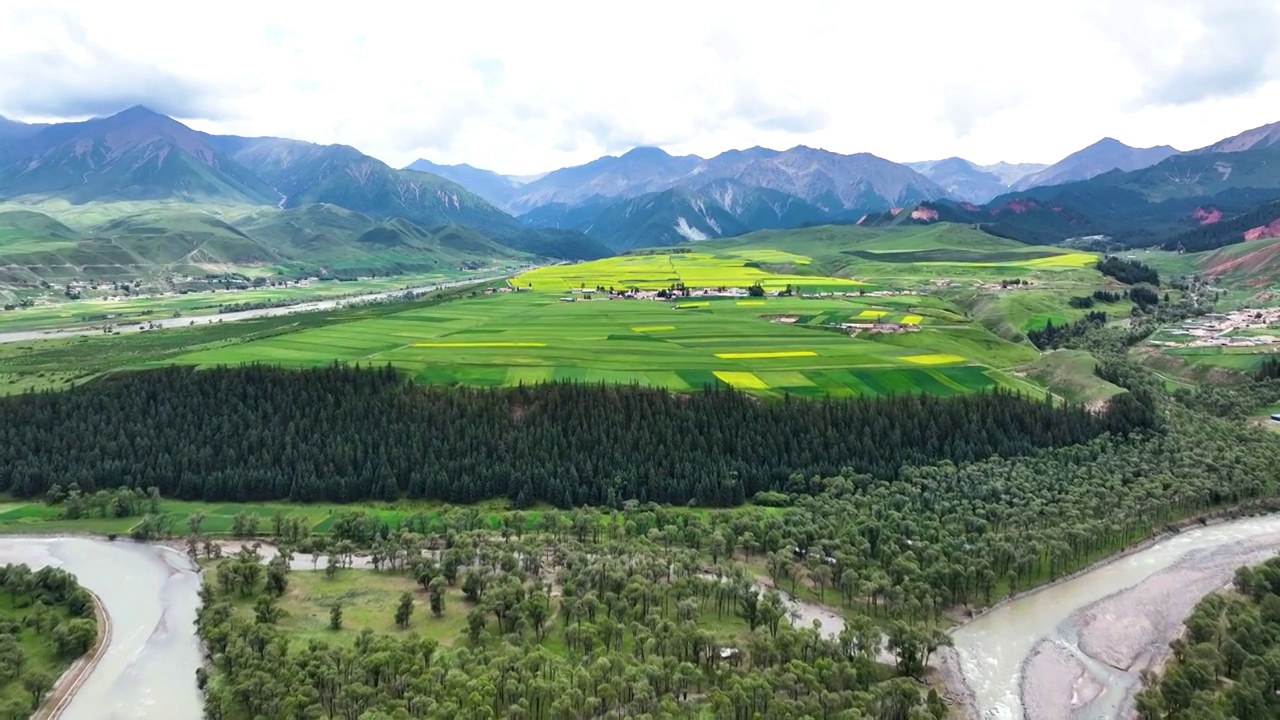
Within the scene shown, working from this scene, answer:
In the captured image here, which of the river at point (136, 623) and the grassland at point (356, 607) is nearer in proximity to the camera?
the river at point (136, 623)

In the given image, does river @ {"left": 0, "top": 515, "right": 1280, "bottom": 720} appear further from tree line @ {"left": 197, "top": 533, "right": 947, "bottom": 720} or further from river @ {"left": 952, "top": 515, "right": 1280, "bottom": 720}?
tree line @ {"left": 197, "top": 533, "right": 947, "bottom": 720}

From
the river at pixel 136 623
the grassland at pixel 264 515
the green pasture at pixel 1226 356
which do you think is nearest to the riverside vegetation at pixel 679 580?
the grassland at pixel 264 515

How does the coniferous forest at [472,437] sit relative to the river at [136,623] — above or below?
above

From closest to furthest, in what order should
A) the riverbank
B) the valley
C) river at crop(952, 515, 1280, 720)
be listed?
1. the riverbank
2. the valley
3. river at crop(952, 515, 1280, 720)

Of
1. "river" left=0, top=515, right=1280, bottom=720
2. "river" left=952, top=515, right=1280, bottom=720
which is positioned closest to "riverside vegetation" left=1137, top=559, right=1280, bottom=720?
"river" left=952, top=515, right=1280, bottom=720

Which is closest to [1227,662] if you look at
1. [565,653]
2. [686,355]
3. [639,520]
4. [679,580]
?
[679,580]

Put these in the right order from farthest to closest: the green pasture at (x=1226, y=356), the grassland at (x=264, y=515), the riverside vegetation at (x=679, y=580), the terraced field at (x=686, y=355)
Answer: the green pasture at (x=1226, y=356), the terraced field at (x=686, y=355), the grassland at (x=264, y=515), the riverside vegetation at (x=679, y=580)

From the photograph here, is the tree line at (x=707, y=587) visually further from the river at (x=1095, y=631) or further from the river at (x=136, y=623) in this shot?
the river at (x=136, y=623)

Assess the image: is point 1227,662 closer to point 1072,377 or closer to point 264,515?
point 1072,377
